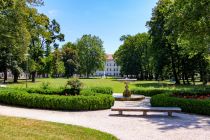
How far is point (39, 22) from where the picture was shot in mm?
38438

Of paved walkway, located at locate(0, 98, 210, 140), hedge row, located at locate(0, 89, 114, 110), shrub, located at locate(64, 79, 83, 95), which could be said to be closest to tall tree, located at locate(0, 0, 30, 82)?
shrub, located at locate(64, 79, 83, 95)

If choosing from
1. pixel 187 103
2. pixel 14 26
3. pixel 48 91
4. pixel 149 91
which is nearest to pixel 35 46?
pixel 14 26

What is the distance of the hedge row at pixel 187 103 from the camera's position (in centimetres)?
1598

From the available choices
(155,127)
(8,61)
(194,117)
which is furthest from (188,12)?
(8,61)

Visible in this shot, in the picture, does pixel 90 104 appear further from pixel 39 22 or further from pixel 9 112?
pixel 39 22

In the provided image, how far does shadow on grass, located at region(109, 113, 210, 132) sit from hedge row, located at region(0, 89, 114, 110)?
6.85 ft

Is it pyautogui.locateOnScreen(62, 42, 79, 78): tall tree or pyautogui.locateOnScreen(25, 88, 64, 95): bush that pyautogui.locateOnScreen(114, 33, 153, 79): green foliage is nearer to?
pyautogui.locateOnScreen(62, 42, 79, 78): tall tree

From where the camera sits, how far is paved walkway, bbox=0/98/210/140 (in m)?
10.9

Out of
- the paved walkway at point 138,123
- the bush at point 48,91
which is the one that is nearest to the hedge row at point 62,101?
the paved walkway at point 138,123

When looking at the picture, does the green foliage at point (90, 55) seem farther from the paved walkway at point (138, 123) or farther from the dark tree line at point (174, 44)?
the paved walkway at point (138, 123)

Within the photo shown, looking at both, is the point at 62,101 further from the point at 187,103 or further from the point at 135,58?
the point at 135,58

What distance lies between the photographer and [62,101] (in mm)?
17047

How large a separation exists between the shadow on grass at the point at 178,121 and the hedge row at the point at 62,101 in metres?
2.09

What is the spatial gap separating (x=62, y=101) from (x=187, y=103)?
6107 mm
